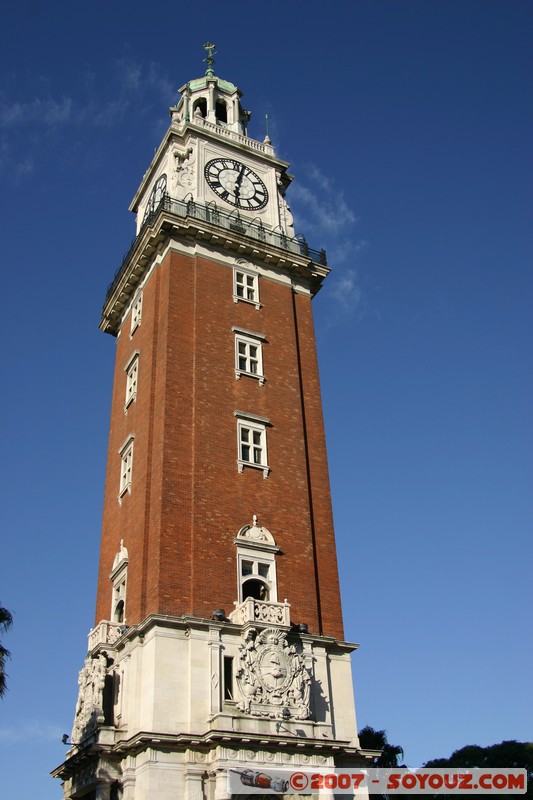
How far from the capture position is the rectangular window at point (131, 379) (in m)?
40.4

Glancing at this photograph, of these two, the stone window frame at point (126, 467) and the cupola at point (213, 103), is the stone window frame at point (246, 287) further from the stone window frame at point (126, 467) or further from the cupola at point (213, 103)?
the cupola at point (213, 103)

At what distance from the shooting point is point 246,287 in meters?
41.7

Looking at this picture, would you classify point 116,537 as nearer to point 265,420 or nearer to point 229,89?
point 265,420

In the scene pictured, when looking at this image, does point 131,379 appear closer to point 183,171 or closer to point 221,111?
point 183,171

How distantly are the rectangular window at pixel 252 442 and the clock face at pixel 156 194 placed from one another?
16136mm

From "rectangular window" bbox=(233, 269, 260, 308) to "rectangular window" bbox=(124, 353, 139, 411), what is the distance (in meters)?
5.81

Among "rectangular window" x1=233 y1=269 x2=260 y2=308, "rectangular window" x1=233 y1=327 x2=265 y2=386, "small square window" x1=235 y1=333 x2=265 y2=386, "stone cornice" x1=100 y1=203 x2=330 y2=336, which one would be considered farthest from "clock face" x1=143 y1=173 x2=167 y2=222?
"small square window" x1=235 y1=333 x2=265 y2=386

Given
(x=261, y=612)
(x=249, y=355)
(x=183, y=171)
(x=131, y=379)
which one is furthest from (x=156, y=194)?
(x=261, y=612)

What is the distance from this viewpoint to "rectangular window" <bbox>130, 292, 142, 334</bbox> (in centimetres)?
4266

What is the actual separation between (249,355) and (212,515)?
359 inches

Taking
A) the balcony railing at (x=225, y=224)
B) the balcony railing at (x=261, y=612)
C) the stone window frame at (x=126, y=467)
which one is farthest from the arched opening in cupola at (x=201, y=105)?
the balcony railing at (x=261, y=612)

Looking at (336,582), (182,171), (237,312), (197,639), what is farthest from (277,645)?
(182,171)

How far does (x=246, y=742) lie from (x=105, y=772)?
200 inches

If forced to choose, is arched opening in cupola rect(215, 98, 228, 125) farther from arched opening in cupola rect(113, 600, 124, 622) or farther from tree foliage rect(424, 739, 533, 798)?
tree foliage rect(424, 739, 533, 798)
